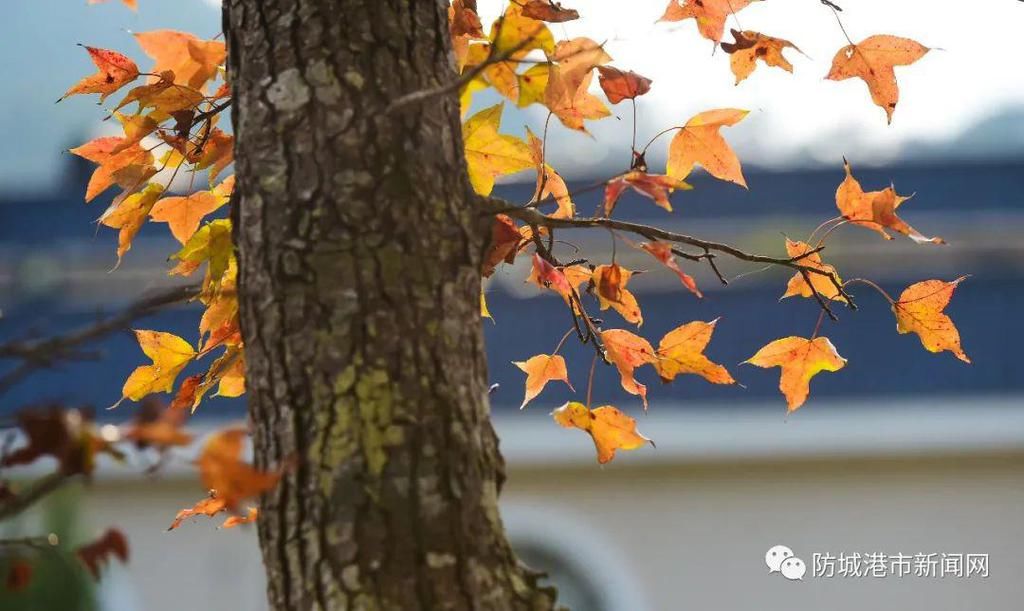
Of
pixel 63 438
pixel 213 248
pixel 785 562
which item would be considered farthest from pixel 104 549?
pixel 785 562

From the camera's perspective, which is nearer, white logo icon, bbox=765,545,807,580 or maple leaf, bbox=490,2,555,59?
maple leaf, bbox=490,2,555,59

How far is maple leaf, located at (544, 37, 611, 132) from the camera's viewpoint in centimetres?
68

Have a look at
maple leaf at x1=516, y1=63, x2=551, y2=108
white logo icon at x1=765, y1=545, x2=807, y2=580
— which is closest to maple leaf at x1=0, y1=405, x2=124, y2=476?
maple leaf at x1=516, y1=63, x2=551, y2=108

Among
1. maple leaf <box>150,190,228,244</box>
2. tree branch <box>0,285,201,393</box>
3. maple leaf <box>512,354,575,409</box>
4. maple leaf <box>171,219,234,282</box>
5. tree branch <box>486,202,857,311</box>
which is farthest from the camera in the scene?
maple leaf <box>512,354,575,409</box>

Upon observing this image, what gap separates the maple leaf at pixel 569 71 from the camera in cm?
68

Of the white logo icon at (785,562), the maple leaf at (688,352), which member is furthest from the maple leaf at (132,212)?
the white logo icon at (785,562)

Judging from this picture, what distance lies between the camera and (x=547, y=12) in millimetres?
732

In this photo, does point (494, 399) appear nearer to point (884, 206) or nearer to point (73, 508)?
point (73, 508)

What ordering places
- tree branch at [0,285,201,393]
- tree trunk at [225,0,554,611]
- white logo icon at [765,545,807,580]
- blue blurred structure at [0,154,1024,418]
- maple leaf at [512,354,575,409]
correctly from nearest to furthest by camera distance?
tree branch at [0,285,201,393] → tree trunk at [225,0,554,611] → maple leaf at [512,354,575,409] → blue blurred structure at [0,154,1024,418] → white logo icon at [765,545,807,580]

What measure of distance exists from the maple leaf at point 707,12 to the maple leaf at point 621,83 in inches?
6.8

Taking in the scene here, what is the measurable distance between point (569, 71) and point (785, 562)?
3812 millimetres

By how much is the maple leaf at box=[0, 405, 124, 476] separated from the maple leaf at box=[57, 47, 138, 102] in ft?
1.44

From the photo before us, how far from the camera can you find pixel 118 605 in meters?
4.16

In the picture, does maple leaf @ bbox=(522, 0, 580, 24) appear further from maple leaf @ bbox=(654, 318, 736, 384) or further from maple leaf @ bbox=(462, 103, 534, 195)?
maple leaf @ bbox=(654, 318, 736, 384)
